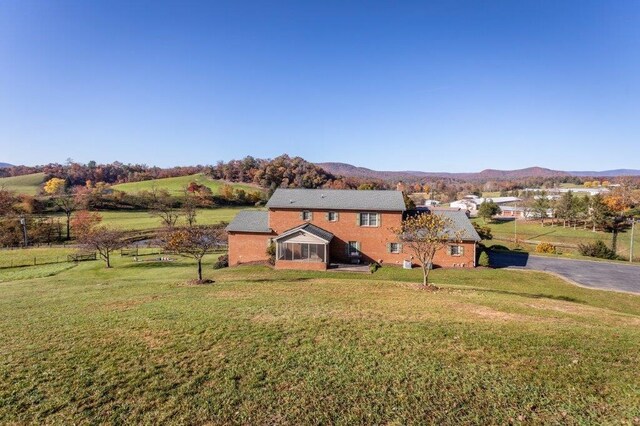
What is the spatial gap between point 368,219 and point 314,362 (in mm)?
25399

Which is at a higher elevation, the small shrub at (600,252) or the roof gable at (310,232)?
the roof gable at (310,232)

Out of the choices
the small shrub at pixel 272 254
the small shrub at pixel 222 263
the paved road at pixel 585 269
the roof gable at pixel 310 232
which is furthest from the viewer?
the small shrub at pixel 222 263

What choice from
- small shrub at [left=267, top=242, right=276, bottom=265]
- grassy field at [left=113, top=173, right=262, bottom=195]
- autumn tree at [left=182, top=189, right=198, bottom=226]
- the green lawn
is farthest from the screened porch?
grassy field at [left=113, top=173, right=262, bottom=195]

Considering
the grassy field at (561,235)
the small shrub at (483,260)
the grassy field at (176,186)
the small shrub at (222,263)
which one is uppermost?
the grassy field at (176,186)

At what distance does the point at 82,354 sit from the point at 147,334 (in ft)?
6.33

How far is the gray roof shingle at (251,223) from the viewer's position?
115 feet

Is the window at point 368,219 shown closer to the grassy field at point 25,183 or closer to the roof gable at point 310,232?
the roof gable at point 310,232

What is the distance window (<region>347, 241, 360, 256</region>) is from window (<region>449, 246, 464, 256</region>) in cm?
851

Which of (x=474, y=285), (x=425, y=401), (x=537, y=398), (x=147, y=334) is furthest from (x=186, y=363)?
(x=474, y=285)

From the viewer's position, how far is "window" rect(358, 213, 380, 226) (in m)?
34.1

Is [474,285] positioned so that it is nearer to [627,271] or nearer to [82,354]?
[627,271]

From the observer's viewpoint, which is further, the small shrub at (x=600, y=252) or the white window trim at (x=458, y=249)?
the small shrub at (x=600, y=252)

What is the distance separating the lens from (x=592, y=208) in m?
69.9

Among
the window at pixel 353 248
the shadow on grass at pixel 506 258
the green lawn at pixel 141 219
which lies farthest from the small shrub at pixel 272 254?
the green lawn at pixel 141 219
